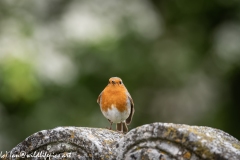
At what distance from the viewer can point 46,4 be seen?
15.0m

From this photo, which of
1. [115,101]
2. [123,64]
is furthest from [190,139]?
[123,64]

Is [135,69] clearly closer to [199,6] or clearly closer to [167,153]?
[199,6]

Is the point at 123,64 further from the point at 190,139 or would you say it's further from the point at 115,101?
the point at 190,139

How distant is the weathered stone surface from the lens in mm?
3334

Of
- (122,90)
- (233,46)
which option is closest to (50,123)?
(233,46)

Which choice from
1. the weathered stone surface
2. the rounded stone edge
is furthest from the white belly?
the rounded stone edge

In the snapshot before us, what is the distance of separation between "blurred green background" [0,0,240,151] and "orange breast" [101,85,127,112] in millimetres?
5388

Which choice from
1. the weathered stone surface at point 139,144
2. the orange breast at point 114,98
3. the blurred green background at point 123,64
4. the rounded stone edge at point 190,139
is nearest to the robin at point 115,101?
the orange breast at point 114,98

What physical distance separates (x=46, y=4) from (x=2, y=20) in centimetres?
123

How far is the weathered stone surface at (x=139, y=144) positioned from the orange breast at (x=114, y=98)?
1999 mm

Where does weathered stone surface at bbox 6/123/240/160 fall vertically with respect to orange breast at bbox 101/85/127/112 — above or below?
below

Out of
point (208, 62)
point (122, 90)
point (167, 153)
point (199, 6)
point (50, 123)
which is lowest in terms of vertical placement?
point (167, 153)

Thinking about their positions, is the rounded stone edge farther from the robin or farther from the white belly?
the white belly

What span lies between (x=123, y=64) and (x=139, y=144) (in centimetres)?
954
